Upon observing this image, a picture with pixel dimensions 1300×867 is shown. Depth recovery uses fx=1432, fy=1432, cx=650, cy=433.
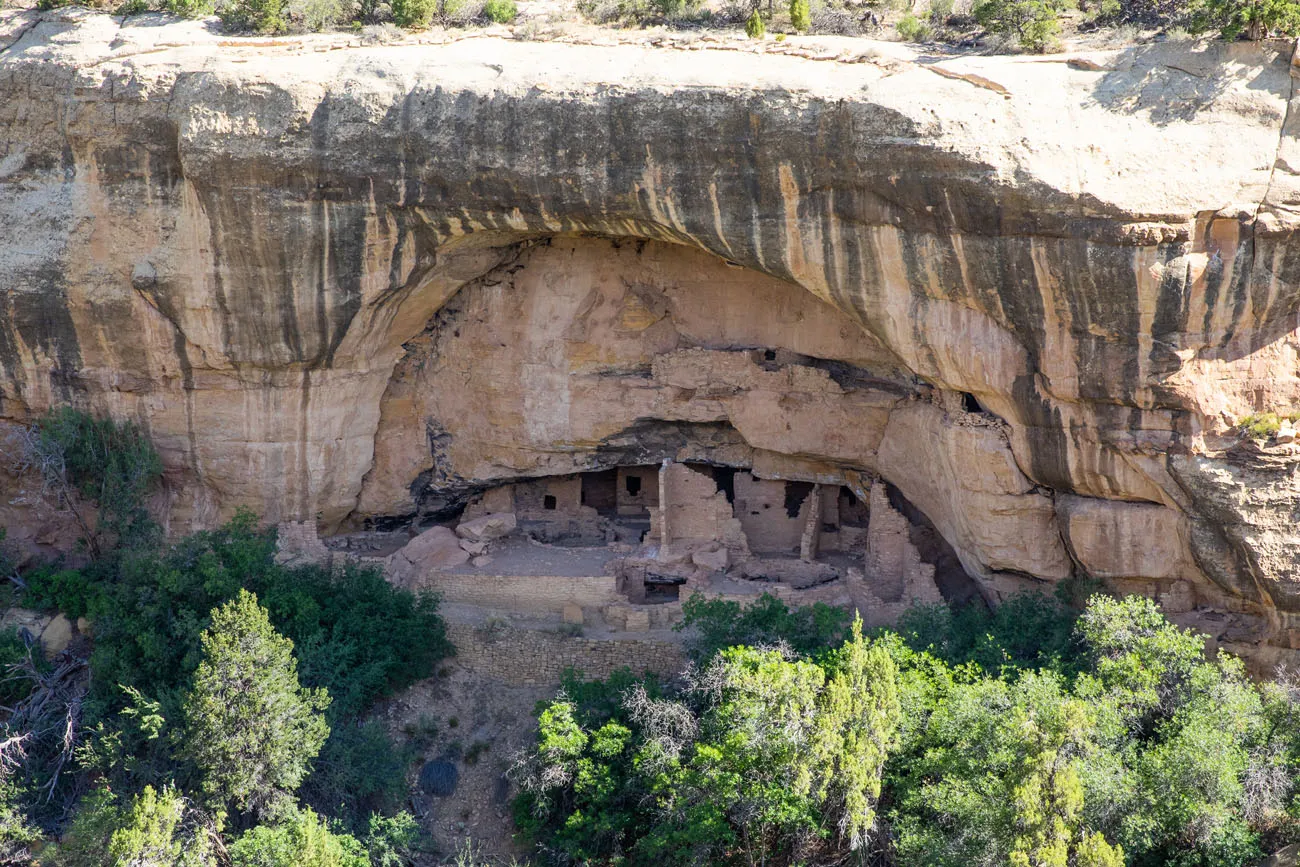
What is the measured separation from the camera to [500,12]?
1747 centimetres

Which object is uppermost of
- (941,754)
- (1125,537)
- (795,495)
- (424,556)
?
(1125,537)

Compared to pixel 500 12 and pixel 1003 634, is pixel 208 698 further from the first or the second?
pixel 1003 634

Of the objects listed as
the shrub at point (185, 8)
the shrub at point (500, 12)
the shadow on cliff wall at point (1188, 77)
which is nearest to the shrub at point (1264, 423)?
the shadow on cliff wall at point (1188, 77)

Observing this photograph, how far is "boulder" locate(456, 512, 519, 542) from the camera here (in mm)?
19766

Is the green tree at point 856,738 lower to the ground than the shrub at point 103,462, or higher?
lower

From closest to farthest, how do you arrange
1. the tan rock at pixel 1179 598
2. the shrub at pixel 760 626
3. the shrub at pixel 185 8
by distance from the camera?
the tan rock at pixel 1179 598, the shrub at pixel 760 626, the shrub at pixel 185 8

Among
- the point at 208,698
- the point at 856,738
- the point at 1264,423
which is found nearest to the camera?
Result: the point at 856,738

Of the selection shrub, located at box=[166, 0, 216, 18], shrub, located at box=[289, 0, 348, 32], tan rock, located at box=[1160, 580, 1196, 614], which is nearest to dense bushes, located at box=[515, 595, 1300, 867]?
tan rock, located at box=[1160, 580, 1196, 614]

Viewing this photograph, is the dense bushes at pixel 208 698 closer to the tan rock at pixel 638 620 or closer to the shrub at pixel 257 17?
the tan rock at pixel 638 620

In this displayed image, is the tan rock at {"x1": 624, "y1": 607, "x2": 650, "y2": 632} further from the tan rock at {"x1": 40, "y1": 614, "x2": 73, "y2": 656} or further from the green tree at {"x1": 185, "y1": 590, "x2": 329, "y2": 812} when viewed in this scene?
the tan rock at {"x1": 40, "y1": 614, "x2": 73, "y2": 656}

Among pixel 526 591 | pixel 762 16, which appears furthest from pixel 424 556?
pixel 762 16

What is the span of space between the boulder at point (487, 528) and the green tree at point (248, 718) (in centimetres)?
397

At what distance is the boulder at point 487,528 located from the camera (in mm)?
19766

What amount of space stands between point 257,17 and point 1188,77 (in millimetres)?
10643
